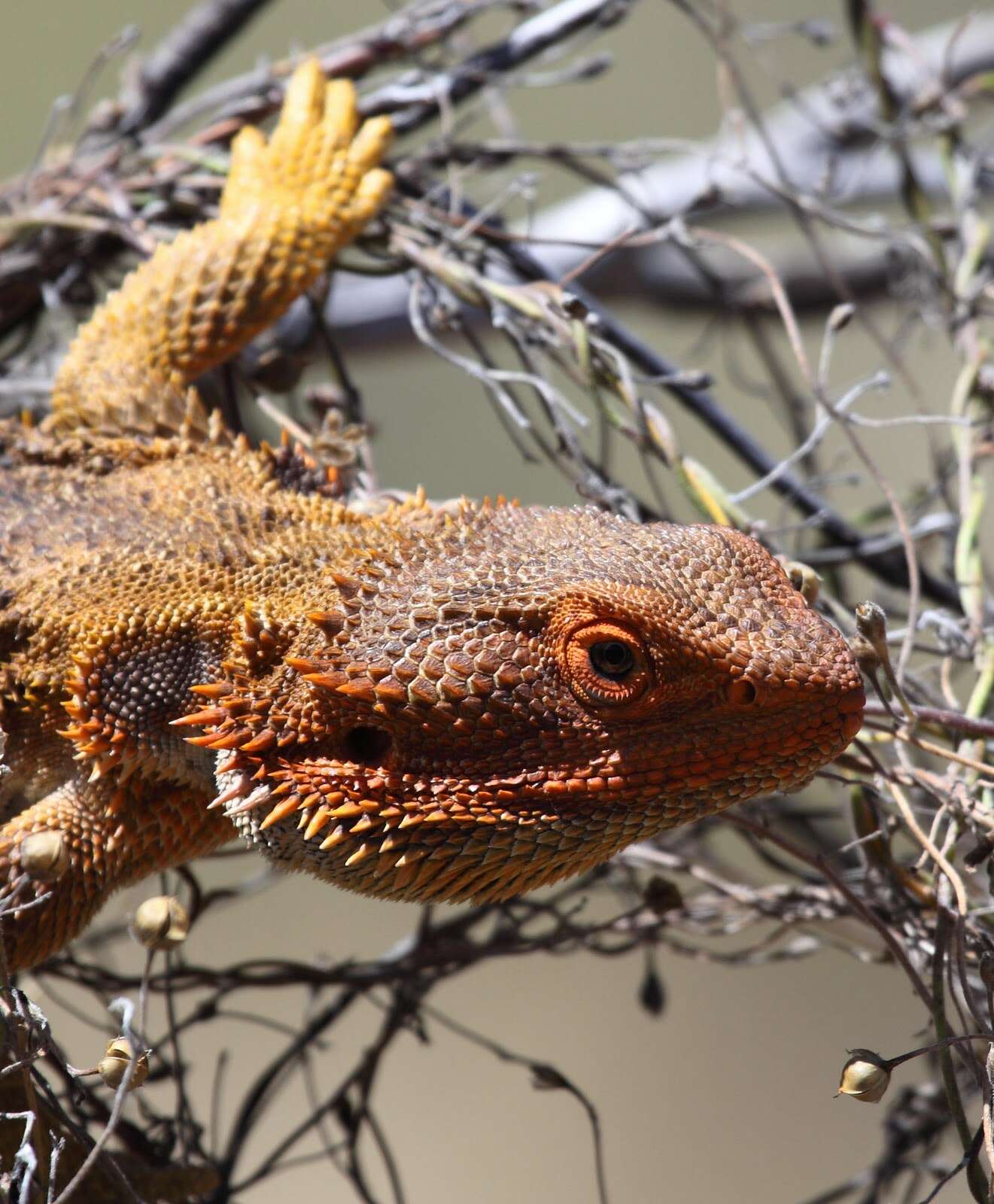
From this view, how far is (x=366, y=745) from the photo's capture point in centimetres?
132

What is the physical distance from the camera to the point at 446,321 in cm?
193

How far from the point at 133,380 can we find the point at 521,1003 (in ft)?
11.4

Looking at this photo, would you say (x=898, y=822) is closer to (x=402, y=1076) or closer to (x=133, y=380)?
(x=133, y=380)

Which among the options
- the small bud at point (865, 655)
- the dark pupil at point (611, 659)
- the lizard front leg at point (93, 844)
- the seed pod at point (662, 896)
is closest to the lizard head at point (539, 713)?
the dark pupil at point (611, 659)

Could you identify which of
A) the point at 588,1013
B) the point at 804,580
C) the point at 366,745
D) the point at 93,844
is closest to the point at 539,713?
the point at 366,745

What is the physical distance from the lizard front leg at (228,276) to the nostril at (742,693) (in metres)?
1.00

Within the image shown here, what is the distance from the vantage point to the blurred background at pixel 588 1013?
416 centimetres

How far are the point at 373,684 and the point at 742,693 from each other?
382 millimetres

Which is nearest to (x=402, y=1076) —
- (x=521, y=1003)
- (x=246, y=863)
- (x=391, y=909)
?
(x=521, y=1003)

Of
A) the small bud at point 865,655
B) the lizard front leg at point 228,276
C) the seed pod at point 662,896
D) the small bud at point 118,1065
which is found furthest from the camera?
the lizard front leg at point 228,276

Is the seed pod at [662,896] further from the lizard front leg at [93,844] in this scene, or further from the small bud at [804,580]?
the lizard front leg at [93,844]

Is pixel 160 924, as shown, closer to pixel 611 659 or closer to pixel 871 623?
pixel 611 659

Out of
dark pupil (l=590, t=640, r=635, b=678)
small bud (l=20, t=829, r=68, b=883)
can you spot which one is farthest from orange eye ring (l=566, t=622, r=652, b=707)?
small bud (l=20, t=829, r=68, b=883)

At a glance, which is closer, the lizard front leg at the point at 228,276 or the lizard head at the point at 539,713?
the lizard head at the point at 539,713
